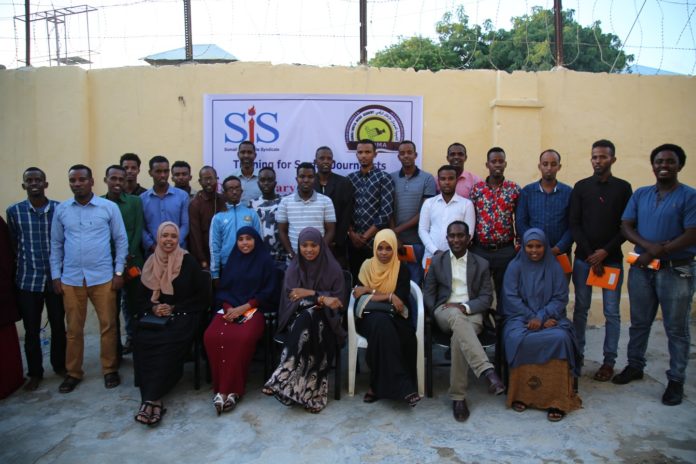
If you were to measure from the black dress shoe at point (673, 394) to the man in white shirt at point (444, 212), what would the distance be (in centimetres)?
176

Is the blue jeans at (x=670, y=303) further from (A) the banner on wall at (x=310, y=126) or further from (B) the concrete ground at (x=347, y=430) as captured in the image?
(A) the banner on wall at (x=310, y=126)

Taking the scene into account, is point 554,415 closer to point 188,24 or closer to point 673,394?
point 673,394

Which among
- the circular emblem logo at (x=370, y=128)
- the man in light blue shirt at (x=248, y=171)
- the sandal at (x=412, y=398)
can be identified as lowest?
the sandal at (x=412, y=398)

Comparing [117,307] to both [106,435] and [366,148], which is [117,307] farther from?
[366,148]

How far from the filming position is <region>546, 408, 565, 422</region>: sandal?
11.2 ft

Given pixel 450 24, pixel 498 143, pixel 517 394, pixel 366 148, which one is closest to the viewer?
pixel 517 394

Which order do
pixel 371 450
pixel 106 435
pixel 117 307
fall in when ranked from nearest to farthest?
pixel 371 450
pixel 106 435
pixel 117 307

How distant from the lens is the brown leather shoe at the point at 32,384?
4035mm

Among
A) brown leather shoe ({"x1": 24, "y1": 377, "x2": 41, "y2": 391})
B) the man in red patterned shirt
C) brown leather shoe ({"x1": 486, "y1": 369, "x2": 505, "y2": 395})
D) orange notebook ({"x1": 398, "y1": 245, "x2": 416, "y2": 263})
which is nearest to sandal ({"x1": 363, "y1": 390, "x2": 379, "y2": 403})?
brown leather shoe ({"x1": 486, "y1": 369, "x2": 505, "y2": 395})

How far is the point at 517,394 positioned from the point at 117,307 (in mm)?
3106

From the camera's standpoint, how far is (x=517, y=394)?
3602 millimetres

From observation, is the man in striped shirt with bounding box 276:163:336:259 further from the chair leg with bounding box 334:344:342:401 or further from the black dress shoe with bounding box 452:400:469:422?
the black dress shoe with bounding box 452:400:469:422

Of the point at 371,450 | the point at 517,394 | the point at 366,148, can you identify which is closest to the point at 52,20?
the point at 366,148

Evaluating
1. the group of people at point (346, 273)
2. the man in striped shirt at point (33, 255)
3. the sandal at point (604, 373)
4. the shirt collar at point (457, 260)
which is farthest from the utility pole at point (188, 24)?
the sandal at point (604, 373)
